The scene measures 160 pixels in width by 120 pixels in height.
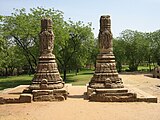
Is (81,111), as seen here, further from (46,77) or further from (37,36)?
(37,36)

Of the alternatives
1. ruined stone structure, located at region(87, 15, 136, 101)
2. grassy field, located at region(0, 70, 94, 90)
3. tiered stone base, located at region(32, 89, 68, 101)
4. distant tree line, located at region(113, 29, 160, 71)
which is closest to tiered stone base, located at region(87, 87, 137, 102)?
ruined stone structure, located at region(87, 15, 136, 101)

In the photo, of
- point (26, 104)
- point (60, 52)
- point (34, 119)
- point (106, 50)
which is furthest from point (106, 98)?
point (60, 52)

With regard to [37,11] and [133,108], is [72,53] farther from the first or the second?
[133,108]

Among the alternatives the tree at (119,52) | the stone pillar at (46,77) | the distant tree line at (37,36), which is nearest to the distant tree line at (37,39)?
the distant tree line at (37,36)

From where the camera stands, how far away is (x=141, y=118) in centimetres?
944

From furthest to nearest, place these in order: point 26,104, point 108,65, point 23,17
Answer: point 23,17
point 108,65
point 26,104

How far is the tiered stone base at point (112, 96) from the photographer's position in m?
13.3

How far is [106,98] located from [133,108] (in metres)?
2.20

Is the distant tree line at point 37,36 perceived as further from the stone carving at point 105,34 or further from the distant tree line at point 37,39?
the stone carving at point 105,34

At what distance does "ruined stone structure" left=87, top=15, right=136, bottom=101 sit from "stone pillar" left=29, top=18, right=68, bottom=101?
171 centimetres

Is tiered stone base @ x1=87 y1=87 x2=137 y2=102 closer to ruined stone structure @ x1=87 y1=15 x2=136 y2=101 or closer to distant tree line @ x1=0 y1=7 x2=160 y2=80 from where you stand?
ruined stone structure @ x1=87 y1=15 x2=136 y2=101

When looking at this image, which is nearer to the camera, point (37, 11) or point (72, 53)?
point (37, 11)

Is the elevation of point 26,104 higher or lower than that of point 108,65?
lower

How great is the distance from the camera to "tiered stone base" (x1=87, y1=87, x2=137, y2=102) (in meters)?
13.3
